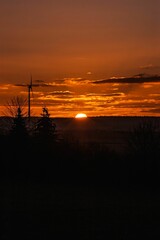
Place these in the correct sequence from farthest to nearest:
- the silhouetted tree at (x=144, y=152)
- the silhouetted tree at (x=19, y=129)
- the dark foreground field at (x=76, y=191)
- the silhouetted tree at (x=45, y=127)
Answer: the silhouetted tree at (x=45, y=127), the silhouetted tree at (x=19, y=129), the silhouetted tree at (x=144, y=152), the dark foreground field at (x=76, y=191)

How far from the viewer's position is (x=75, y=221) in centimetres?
3016

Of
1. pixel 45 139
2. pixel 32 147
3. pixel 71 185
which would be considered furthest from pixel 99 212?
pixel 45 139

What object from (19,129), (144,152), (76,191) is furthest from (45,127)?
(76,191)

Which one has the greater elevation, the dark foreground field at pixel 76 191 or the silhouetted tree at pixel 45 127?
the silhouetted tree at pixel 45 127

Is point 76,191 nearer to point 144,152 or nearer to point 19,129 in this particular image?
point 144,152

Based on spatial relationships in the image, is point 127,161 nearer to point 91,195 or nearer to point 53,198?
point 91,195

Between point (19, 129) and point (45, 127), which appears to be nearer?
point (19, 129)

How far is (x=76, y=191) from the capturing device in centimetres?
4934

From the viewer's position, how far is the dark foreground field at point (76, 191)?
28125 mm

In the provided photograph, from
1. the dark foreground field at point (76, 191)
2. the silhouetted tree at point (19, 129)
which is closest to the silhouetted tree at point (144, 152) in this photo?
the dark foreground field at point (76, 191)

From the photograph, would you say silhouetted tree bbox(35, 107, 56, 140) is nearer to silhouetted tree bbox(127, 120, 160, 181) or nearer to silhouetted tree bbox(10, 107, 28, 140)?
silhouetted tree bbox(10, 107, 28, 140)

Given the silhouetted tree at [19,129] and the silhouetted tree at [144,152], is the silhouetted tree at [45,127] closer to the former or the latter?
the silhouetted tree at [19,129]

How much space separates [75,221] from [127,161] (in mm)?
28431

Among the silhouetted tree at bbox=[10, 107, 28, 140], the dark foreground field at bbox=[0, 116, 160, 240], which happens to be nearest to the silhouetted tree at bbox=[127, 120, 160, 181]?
the dark foreground field at bbox=[0, 116, 160, 240]
